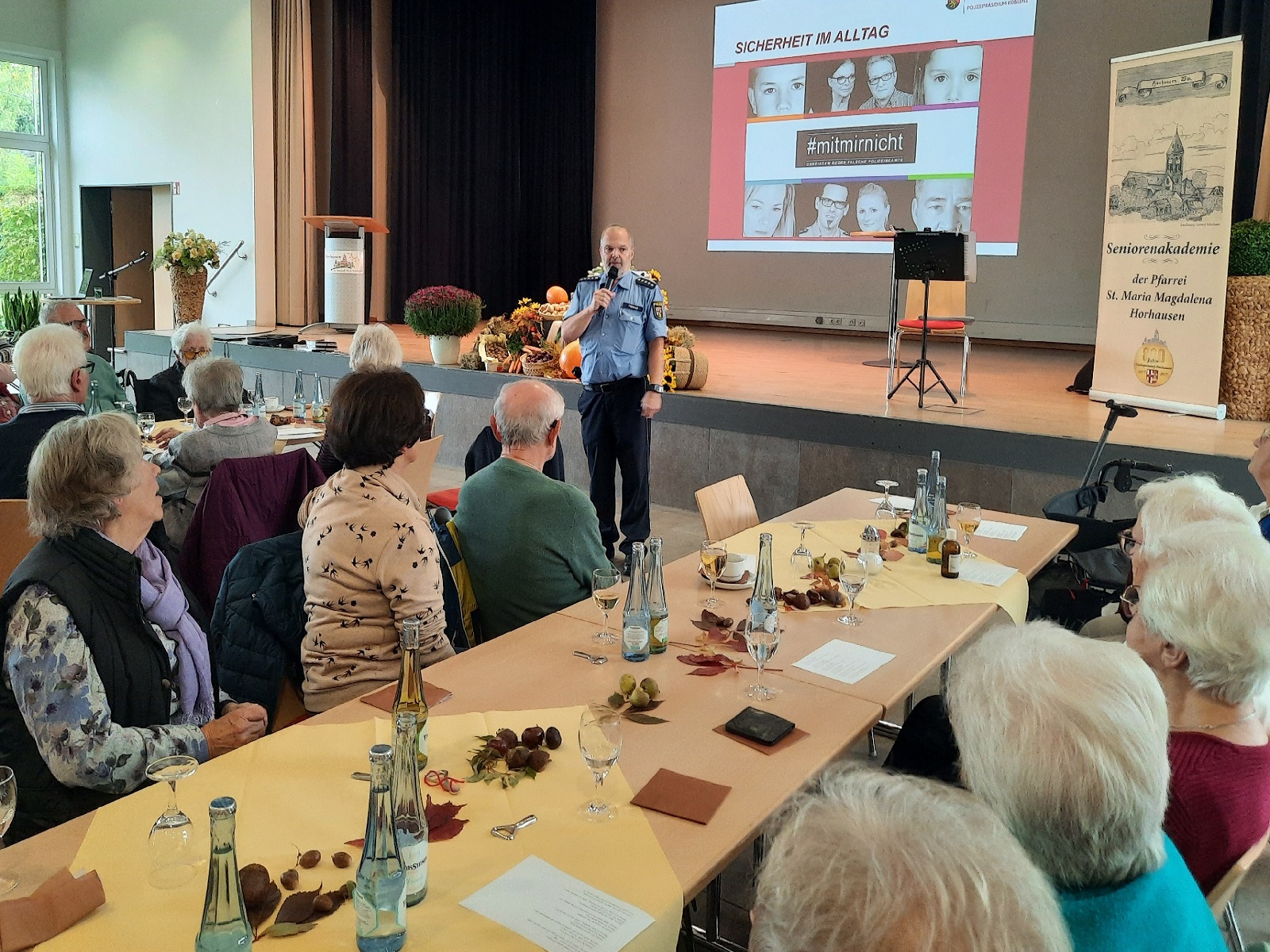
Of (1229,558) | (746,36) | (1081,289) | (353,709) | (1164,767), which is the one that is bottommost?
(353,709)

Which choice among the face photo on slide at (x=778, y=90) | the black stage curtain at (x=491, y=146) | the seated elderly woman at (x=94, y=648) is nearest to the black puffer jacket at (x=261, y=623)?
the seated elderly woman at (x=94, y=648)

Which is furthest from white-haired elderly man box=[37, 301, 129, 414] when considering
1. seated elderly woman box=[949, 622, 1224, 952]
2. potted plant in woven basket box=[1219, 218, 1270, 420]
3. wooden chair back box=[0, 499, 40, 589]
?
potted plant in woven basket box=[1219, 218, 1270, 420]

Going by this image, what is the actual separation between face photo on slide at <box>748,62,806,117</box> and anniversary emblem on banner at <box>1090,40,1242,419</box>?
446cm

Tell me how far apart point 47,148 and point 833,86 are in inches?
372

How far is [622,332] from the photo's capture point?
5.32 meters

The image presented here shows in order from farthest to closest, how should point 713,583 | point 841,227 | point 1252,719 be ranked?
point 841,227 < point 713,583 < point 1252,719

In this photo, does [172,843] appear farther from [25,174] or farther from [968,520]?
[25,174]

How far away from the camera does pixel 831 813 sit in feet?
3.17

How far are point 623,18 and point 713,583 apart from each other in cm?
1053

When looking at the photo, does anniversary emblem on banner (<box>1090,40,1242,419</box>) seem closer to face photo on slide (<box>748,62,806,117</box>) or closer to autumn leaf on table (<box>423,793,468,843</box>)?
face photo on slide (<box>748,62,806,117</box>)

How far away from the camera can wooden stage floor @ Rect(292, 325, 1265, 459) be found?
561 cm

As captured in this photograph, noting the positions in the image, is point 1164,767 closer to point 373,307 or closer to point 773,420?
point 773,420

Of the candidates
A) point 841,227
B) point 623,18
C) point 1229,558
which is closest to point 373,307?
point 623,18

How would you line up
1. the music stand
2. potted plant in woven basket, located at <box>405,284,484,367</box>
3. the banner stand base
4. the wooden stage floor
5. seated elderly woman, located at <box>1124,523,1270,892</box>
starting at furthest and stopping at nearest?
potted plant in woven basket, located at <box>405,284,484,367</box>
the music stand
the banner stand base
the wooden stage floor
seated elderly woman, located at <box>1124,523,1270,892</box>
